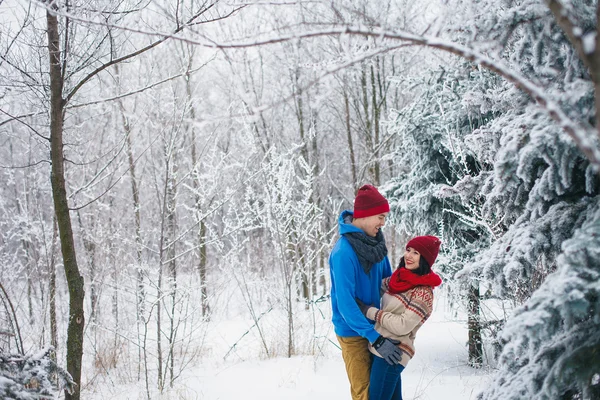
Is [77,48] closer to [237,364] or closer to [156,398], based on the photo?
[156,398]

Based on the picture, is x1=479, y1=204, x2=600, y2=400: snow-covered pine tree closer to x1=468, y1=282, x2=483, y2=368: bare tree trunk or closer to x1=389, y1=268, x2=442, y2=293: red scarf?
x1=389, y1=268, x2=442, y2=293: red scarf

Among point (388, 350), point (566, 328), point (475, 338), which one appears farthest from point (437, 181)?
point (566, 328)

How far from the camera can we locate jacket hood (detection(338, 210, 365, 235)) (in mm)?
2889

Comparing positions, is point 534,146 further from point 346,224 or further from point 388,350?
point 388,350

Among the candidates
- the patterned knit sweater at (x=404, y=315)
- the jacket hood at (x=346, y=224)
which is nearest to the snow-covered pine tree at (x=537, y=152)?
the patterned knit sweater at (x=404, y=315)

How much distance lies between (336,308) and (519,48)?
74.8 inches

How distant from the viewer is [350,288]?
9.04 feet

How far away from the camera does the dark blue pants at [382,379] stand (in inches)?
109

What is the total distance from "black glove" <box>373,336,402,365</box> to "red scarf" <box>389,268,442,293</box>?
36cm

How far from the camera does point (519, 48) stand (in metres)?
2.20

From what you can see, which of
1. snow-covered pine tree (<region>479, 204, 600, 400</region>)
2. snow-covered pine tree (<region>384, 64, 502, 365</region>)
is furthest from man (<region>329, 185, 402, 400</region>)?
snow-covered pine tree (<region>384, 64, 502, 365</region>)

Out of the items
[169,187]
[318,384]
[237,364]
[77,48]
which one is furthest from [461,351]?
[77,48]

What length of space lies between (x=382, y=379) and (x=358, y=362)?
191 millimetres

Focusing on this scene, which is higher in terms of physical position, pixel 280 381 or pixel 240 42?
pixel 240 42
